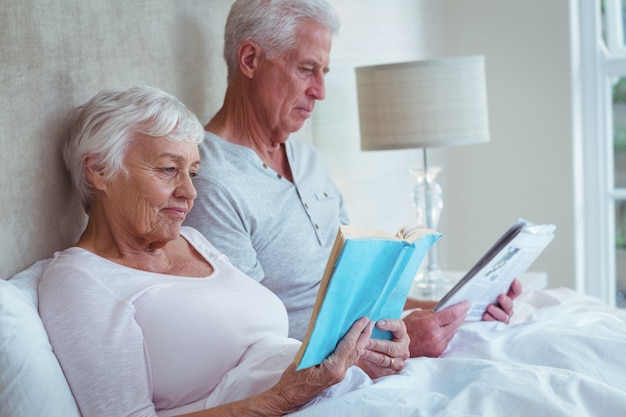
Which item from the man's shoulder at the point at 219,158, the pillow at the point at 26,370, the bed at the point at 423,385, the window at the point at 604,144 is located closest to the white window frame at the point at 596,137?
the window at the point at 604,144

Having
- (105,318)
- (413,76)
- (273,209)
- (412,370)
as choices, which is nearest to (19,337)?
(105,318)

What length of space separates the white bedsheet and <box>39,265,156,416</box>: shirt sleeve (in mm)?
283

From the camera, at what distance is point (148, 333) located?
4.94 ft

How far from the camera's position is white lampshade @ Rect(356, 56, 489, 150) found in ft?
8.89

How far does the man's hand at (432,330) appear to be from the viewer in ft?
6.15

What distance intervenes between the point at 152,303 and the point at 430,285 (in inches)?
61.7

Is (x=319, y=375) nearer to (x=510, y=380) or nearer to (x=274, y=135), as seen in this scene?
(x=510, y=380)

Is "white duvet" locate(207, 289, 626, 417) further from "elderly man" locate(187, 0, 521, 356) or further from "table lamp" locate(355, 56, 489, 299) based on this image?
"table lamp" locate(355, 56, 489, 299)

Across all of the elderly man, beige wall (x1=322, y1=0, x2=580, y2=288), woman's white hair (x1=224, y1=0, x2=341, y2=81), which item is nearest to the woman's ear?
the elderly man

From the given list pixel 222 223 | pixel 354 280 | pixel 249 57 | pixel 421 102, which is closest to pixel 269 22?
pixel 249 57

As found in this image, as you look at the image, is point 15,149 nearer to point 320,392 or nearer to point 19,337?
point 19,337

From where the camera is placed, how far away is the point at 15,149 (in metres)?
1.56

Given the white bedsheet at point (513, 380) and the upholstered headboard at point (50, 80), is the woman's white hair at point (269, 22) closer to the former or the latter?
the upholstered headboard at point (50, 80)

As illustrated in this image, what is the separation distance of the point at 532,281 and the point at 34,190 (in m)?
1.93
